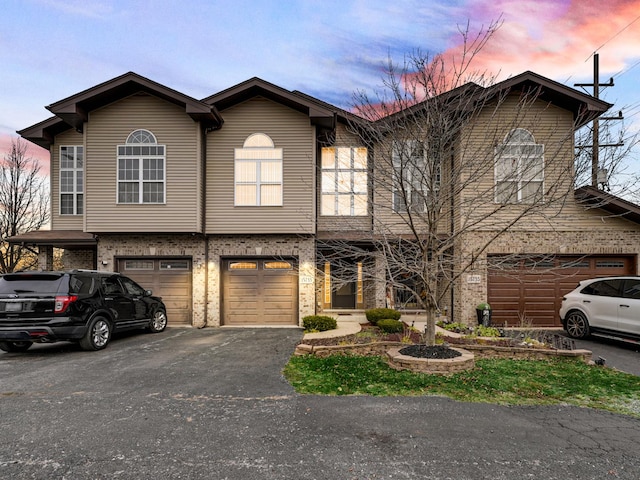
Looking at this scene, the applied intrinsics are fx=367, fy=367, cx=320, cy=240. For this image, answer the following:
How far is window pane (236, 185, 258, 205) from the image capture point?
473 inches

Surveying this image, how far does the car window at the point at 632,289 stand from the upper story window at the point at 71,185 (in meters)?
16.5

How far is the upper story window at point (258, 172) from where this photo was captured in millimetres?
12016

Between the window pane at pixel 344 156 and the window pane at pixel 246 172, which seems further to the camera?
the window pane at pixel 344 156

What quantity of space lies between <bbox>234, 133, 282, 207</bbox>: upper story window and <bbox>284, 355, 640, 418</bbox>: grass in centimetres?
630

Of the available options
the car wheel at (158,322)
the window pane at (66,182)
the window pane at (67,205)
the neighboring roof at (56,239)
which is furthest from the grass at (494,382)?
the window pane at (66,182)

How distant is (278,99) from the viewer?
1202 centimetres

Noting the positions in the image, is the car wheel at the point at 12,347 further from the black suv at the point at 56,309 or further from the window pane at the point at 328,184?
the window pane at the point at 328,184

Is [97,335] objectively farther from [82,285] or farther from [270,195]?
[270,195]

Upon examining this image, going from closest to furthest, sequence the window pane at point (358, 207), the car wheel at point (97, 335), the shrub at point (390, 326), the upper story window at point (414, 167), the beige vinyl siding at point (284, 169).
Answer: the upper story window at point (414, 167) → the car wheel at point (97, 335) → the shrub at point (390, 326) → the beige vinyl siding at point (284, 169) → the window pane at point (358, 207)

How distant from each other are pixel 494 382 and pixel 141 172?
1118 cm

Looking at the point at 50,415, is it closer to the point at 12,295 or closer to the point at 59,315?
the point at 59,315

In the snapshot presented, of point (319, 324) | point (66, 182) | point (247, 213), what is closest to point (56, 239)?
point (66, 182)

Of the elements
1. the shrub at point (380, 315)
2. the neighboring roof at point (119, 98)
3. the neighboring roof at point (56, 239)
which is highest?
the neighboring roof at point (119, 98)

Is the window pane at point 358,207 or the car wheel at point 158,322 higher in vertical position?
the window pane at point 358,207
